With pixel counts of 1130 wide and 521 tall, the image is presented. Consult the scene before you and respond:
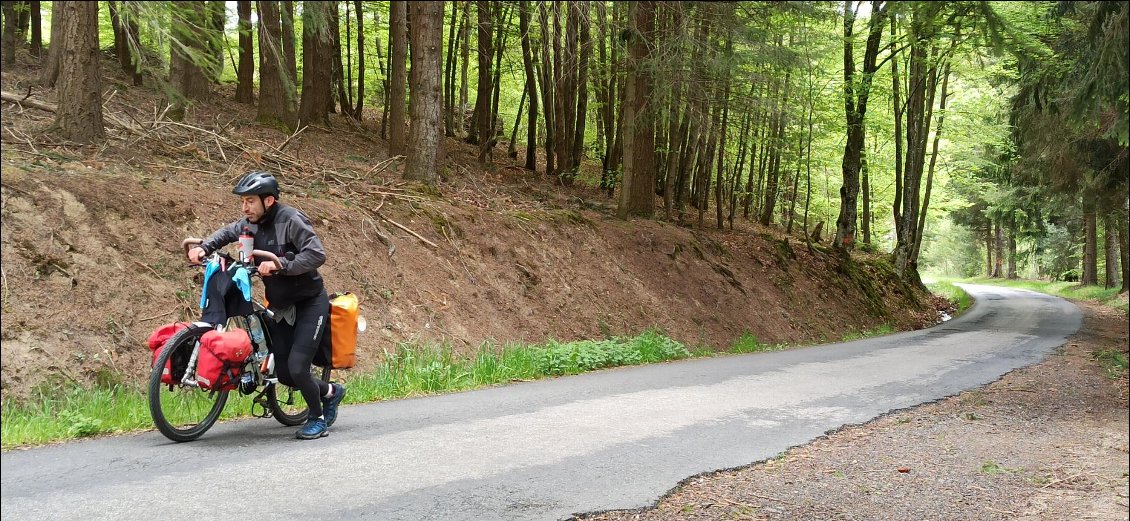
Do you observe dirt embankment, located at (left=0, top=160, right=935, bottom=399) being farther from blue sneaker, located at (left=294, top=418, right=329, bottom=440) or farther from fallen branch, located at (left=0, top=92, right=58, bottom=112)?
blue sneaker, located at (left=294, top=418, right=329, bottom=440)

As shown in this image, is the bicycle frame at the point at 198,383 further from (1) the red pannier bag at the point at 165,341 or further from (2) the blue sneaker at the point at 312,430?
(2) the blue sneaker at the point at 312,430

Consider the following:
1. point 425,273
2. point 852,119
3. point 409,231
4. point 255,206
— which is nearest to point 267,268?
point 255,206

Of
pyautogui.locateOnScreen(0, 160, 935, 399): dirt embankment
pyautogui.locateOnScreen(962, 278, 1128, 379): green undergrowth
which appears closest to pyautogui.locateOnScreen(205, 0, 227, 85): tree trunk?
pyautogui.locateOnScreen(0, 160, 935, 399): dirt embankment

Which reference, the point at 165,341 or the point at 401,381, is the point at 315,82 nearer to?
the point at 401,381

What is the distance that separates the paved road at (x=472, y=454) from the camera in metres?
4.03

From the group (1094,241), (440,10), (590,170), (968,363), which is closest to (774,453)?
(968,363)

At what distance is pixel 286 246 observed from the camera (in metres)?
5.32

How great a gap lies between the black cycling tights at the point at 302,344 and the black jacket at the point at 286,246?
0.38 ft

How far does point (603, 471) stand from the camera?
5094mm

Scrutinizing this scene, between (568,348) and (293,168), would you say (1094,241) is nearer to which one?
(568,348)

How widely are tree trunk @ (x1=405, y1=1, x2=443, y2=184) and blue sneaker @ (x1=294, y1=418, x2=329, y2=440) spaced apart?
9.36 meters

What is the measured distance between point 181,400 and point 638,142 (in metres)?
14.0

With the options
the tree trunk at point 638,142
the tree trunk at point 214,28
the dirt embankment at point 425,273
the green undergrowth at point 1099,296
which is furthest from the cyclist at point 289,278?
the green undergrowth at point 1099,296

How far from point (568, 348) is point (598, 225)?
6.64m
